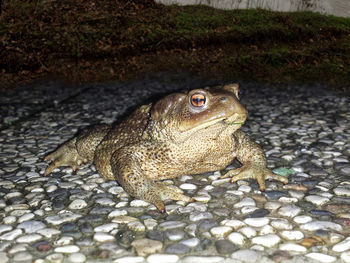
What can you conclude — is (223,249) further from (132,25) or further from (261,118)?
(132,25)

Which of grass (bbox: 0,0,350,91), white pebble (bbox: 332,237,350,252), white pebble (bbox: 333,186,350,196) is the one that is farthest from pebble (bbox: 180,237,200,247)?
grass (bbox: 0,0,350,91)

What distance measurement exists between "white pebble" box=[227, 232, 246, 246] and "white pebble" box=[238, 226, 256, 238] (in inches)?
1.6

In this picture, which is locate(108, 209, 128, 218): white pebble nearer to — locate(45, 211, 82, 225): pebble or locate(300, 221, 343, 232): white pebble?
locate(45, 211, 82, 225): pebble

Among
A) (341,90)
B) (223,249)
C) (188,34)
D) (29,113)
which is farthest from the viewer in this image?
(188,34)

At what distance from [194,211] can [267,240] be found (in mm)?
623

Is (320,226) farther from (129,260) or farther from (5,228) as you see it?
(5,228)

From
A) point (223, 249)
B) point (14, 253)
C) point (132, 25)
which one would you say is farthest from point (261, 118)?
point (132, 25)

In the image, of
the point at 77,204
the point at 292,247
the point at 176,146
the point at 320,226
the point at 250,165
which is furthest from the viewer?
the point at 250,165

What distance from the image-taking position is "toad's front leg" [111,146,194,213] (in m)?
2.98

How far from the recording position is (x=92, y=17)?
42.7 feet

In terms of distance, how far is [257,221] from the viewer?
8.57 ft

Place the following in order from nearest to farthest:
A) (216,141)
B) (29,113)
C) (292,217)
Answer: (292,217) → (216,141) → (29,113)

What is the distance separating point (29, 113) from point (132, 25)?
7.45 meters

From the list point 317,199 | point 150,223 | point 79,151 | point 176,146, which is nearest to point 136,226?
point 150,223
